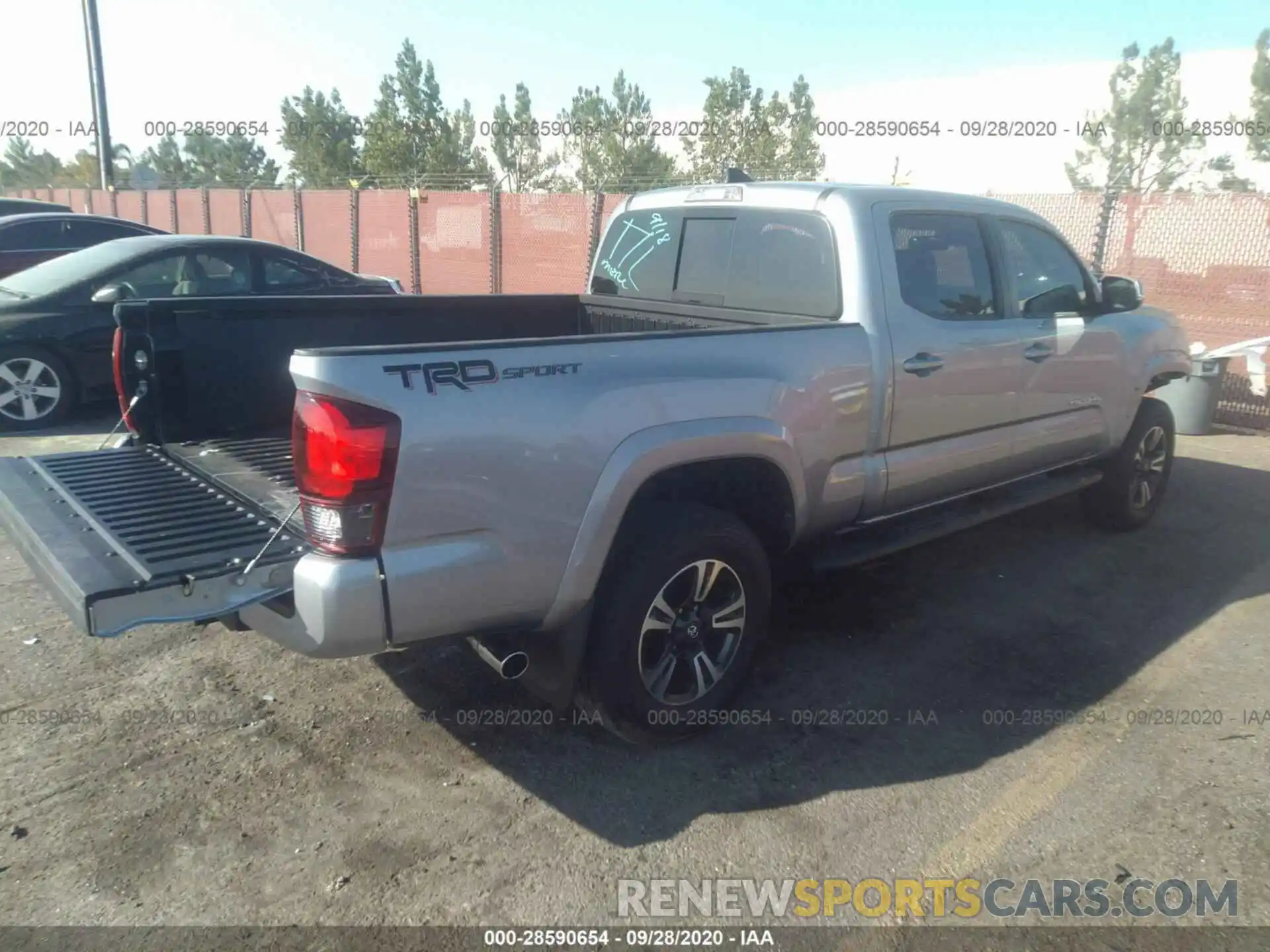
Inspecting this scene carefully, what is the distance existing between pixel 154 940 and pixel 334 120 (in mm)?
46648

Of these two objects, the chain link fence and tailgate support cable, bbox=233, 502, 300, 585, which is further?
the chain link fence

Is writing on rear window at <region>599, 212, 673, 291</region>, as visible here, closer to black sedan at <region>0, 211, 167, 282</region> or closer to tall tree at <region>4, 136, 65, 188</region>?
black sedan at <region>0, 211, 167, 282</region>

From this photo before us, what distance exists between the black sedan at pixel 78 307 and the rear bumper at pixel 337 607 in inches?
195

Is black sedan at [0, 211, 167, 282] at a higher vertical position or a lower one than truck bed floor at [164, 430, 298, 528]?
higher

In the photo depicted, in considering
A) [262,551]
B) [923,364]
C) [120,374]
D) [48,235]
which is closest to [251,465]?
[120,374]

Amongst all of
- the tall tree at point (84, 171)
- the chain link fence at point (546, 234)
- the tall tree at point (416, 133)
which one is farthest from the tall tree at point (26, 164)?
the chain link fence at point (546, 234)

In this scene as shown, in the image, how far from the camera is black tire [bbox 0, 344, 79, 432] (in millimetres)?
7012

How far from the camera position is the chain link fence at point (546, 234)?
9.15 m

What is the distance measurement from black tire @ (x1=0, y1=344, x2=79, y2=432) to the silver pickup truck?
431cm

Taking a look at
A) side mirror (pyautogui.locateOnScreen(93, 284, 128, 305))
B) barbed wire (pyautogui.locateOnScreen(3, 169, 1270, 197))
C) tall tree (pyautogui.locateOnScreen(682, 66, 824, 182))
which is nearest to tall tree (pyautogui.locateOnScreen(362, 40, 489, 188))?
barbed wire (pyautogui.locateOnScreen(3, 169, 1270, 197))

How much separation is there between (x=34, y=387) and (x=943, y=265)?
22.1 ft

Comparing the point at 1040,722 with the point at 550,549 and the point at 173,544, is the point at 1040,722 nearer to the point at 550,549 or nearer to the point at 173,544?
the point at 550,549

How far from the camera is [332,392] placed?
2389 mm

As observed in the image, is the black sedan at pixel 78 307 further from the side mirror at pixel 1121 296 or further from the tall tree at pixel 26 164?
the tall tree at pixel 26 164
